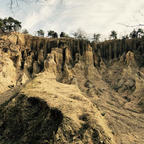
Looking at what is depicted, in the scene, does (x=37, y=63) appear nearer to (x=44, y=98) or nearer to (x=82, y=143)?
(x=44, y=98)

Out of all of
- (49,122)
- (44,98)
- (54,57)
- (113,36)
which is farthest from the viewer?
(113,36)

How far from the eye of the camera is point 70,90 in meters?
10.8

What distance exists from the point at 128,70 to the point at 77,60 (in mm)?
9140

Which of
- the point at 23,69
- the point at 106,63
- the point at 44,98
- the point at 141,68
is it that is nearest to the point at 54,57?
the point at 23,69

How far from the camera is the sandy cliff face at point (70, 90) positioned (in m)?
Answer: 5.94

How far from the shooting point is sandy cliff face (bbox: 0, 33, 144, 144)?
594 centimetres

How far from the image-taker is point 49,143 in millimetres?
5121

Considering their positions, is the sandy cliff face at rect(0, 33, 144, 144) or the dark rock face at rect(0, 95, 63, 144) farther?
the sandy cliff face at rect(0, 33, 144, 144)

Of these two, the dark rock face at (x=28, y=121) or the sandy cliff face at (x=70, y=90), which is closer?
the dark rock face at (x=28, y=121)

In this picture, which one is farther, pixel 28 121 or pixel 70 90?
pixel 70 90

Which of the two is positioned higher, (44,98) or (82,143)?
(44,98)

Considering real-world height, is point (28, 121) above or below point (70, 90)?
below

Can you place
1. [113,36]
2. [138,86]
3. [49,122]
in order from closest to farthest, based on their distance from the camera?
[49,122] → [138,86] → [113,36]

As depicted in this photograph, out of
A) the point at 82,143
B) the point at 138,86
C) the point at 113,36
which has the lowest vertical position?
the point at 138,86
